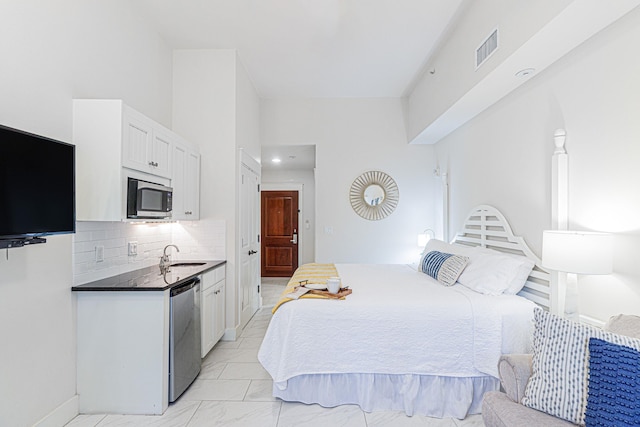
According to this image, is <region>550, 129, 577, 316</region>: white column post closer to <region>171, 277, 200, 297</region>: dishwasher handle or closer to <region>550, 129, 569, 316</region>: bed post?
<region>550, 129, 569, 316</region>: bed post

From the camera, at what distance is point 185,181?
10.8ft

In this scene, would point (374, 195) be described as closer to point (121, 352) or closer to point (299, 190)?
point (299, 190)

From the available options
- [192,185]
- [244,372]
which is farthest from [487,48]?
[244,372]

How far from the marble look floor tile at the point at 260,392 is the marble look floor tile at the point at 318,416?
6.5 inches

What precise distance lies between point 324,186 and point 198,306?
2.89m

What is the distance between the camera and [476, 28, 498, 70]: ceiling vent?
2510mm

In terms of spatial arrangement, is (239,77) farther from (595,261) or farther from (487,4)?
(595,261)

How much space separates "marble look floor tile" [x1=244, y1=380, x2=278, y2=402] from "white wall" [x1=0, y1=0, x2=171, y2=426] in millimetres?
1185

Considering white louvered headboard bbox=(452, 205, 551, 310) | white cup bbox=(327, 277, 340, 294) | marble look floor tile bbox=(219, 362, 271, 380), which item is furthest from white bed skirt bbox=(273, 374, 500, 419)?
white louvered headboard bbox=(452, 205, 551, 310)

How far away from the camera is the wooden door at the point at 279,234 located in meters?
7.58

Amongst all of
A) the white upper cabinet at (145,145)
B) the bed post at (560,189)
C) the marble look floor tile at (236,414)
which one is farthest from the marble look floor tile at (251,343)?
the bed post at (560,189)

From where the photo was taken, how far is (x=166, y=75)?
11.8 feet

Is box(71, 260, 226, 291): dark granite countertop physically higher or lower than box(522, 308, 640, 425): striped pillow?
higher

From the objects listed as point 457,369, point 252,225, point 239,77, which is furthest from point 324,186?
point 457,369
